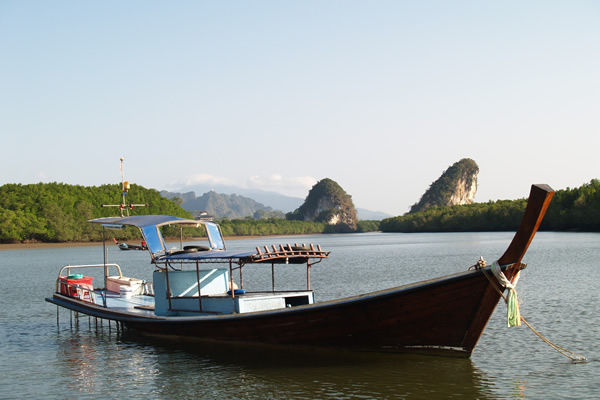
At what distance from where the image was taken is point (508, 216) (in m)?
101

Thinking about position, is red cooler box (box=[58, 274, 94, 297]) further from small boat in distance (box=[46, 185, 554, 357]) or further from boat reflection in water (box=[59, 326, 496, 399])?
boat reflection in water (box=[59, 326, 496, 399])

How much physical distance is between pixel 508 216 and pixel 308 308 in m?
95.8

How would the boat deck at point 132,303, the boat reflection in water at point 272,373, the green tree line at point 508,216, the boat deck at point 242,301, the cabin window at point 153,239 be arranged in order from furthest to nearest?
the green tree line at point 508,216, the boat deck at point 132,303, the cabin window at point 153,239, the boat deck at point 242,301, the boat reflection in water at point 272,373

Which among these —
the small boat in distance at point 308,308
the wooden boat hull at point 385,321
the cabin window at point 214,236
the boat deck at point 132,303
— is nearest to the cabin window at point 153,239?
the small boat in distance at point 308,308

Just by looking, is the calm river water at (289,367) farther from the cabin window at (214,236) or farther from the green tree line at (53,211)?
the green tree line at (53,211)

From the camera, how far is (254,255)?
12.7 meters

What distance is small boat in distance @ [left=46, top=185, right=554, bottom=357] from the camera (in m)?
10.8

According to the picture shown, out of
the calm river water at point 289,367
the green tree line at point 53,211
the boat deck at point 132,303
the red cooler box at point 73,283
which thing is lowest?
the calm river water at point 289,367

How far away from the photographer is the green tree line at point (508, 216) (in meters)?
81.2

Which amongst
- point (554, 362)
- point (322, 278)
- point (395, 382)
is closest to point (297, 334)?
point (395, 382)

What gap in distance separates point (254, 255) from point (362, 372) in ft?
10.6

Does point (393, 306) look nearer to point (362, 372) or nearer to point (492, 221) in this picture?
point (362, 372)

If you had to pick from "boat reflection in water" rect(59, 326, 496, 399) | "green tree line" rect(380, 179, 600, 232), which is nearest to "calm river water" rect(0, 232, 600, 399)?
Result: "boat reflection in water" rect(59, 326, 496, 399)

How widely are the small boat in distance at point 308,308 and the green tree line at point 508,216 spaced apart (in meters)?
76.0
